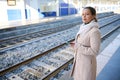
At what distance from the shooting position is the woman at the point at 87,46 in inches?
79.5

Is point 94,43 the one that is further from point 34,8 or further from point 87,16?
point 34,8

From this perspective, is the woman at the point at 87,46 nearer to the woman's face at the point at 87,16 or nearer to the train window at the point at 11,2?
the woman's face at the point at 87,16

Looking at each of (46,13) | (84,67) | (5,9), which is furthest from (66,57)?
(46,13)

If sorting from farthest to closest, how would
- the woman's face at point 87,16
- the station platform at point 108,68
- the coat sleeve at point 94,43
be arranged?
the station platform at point 108,68 < the woman's face at point 87,16 < the coat sleeve at point 94,43

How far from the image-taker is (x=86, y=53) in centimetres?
212

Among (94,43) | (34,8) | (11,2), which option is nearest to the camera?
(94,43)

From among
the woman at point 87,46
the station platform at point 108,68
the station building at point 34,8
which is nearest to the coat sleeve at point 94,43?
the woman at point 87,46

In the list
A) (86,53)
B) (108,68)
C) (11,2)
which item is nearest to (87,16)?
(86,53)

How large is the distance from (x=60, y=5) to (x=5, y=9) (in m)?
11.8

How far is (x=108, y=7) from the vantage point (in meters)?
47.6

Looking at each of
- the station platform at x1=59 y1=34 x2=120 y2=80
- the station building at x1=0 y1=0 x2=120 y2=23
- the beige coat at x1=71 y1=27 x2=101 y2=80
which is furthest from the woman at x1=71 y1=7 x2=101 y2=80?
the station building at x1=0 y1=0 x2=120 y2=23

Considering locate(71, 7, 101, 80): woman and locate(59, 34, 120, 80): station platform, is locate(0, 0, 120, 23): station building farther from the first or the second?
locate(71, 7, 101, 80): woman

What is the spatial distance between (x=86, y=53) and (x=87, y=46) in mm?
95

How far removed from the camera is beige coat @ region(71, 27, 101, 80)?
2.01 meters
